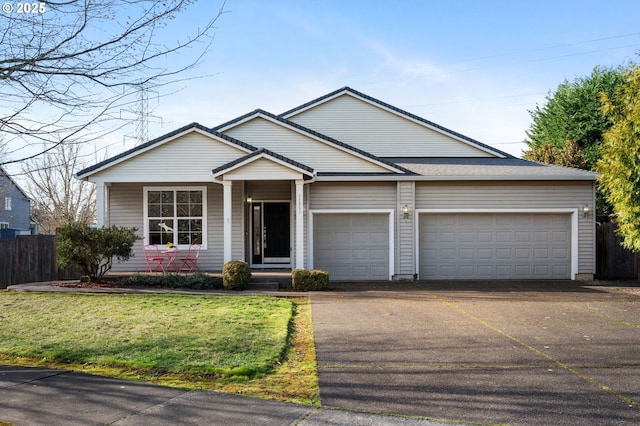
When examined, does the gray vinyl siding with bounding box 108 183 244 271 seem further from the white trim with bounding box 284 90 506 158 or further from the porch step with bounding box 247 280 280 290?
the white trim with bounding box 284 90 506 158

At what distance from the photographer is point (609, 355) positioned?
6.94 m

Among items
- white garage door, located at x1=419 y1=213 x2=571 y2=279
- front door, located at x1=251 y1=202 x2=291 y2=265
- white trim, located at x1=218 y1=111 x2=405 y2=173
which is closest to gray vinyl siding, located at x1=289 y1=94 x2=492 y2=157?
white trim, located at x1=218 y1=111 x2=405 y2=173

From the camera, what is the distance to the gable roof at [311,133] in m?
15.9

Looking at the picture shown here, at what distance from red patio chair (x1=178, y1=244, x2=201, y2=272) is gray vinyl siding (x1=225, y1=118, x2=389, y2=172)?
369 cm

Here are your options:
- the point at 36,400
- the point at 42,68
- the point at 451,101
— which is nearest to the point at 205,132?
the point at 42,68

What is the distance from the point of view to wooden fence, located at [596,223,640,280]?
17375mm

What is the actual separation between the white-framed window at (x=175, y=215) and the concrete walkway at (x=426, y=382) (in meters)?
7.72

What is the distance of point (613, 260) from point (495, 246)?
4.27m

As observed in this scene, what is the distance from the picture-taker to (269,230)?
695 inches

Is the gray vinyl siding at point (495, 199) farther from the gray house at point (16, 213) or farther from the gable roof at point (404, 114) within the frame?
the gray house at point (16, 213)

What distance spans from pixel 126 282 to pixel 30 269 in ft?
12.4

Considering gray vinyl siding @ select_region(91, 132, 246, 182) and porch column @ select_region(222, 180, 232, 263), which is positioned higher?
gray vinyl siding @ select_region(91, 132, 246, 182)

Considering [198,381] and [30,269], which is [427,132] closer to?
[30,269]

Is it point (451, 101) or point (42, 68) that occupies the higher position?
point (451, 101)
